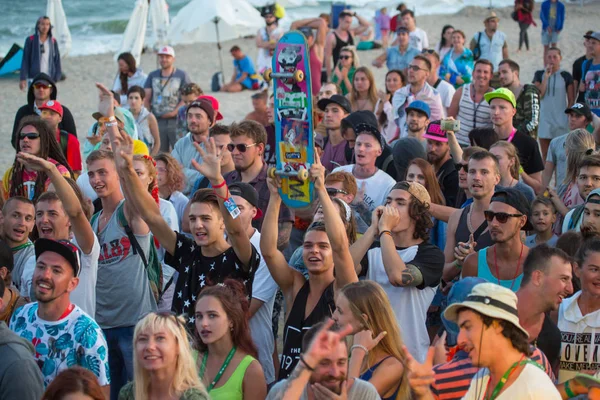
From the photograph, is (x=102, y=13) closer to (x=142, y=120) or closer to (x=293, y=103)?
(x=142, y=120)

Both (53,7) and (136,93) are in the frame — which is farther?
(53,7)

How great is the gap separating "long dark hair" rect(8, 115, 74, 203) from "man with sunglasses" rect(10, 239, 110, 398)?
8.04 ft

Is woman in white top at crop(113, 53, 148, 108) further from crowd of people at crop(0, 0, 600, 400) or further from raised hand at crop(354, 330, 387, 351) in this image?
raised hand at crop(354, 330, 387, 351)

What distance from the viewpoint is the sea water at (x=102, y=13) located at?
33.9 metres

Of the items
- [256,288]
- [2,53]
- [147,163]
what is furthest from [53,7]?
[256,288]

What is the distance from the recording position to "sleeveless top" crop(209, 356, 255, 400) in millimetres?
4543

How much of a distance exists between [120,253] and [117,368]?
30.5 inches

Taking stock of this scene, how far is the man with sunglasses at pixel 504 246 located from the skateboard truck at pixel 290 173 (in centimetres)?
123

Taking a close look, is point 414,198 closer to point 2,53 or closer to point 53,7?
point 53,7

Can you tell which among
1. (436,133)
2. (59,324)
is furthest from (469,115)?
(59,324)

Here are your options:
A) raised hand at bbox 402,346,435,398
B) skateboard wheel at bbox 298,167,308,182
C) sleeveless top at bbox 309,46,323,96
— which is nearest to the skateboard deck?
skateboard wheel at bbox 298,167,308,182

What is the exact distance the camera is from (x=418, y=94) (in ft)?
32.9

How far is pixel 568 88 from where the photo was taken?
11.5 metres

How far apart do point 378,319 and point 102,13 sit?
3997cm
